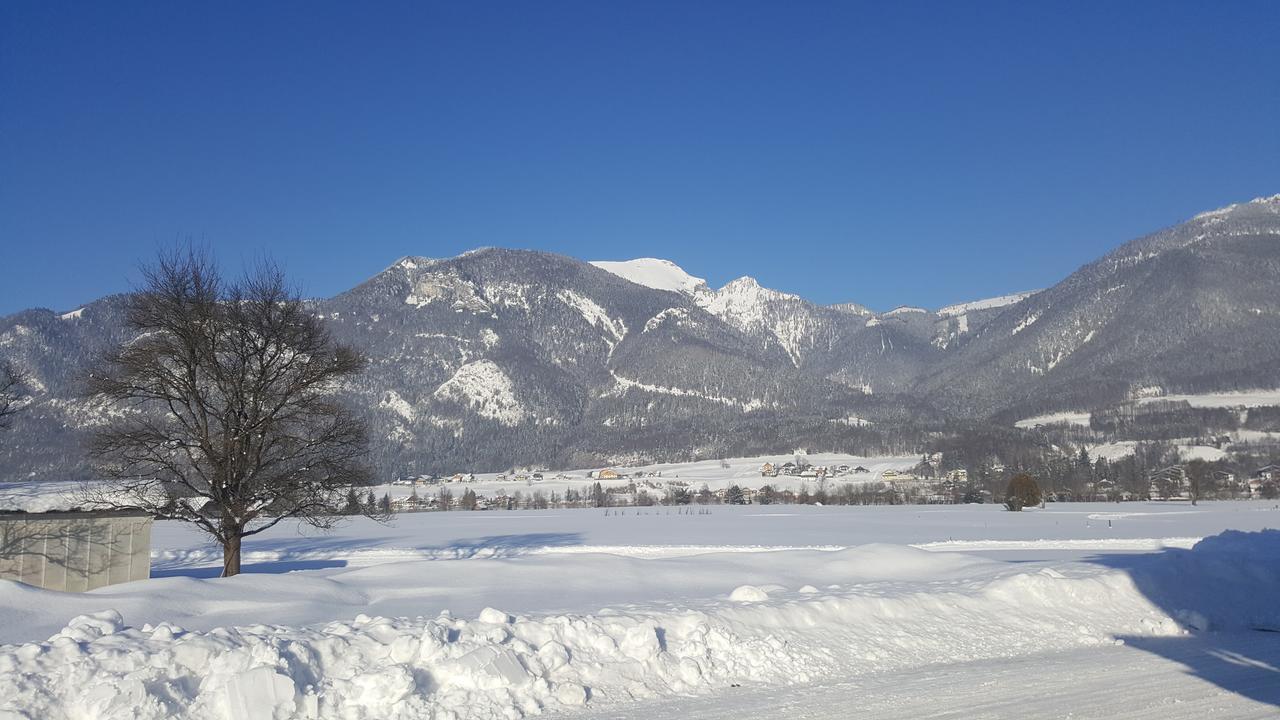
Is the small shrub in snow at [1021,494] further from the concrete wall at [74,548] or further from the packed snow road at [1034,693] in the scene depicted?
the concrete wall at [74,548]

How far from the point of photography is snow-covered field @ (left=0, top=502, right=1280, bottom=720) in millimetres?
9141

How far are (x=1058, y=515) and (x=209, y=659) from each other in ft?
242

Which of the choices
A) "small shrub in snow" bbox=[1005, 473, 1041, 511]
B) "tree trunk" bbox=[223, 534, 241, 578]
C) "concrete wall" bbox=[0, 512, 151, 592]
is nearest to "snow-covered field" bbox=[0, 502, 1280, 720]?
"tree trunk" bbox=[223, 534, 241, 578]

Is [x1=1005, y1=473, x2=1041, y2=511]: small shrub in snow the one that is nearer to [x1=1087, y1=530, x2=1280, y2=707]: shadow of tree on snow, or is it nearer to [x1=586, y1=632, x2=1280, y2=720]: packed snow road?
[x1=1087, y1=530, x2=1280, y2=707]: shadow of tree on snow

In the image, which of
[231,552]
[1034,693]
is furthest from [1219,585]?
[231,552]

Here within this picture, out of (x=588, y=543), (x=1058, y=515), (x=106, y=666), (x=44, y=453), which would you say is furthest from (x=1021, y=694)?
(x=44, y=453)

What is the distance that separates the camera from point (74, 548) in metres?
18.4

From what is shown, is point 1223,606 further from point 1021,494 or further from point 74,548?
point 1021,494

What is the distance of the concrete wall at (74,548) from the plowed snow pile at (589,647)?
29.5ft

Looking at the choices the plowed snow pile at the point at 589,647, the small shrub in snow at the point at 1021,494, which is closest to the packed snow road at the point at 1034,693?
the plowed snow pile at the point at 589,647

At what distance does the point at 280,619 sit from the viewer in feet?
43.1

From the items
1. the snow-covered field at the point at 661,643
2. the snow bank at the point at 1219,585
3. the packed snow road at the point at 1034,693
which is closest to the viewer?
the snow-covered field at the point at 661,643

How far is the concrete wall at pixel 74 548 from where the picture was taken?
57.7 feet

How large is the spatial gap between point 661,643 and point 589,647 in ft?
3.25
